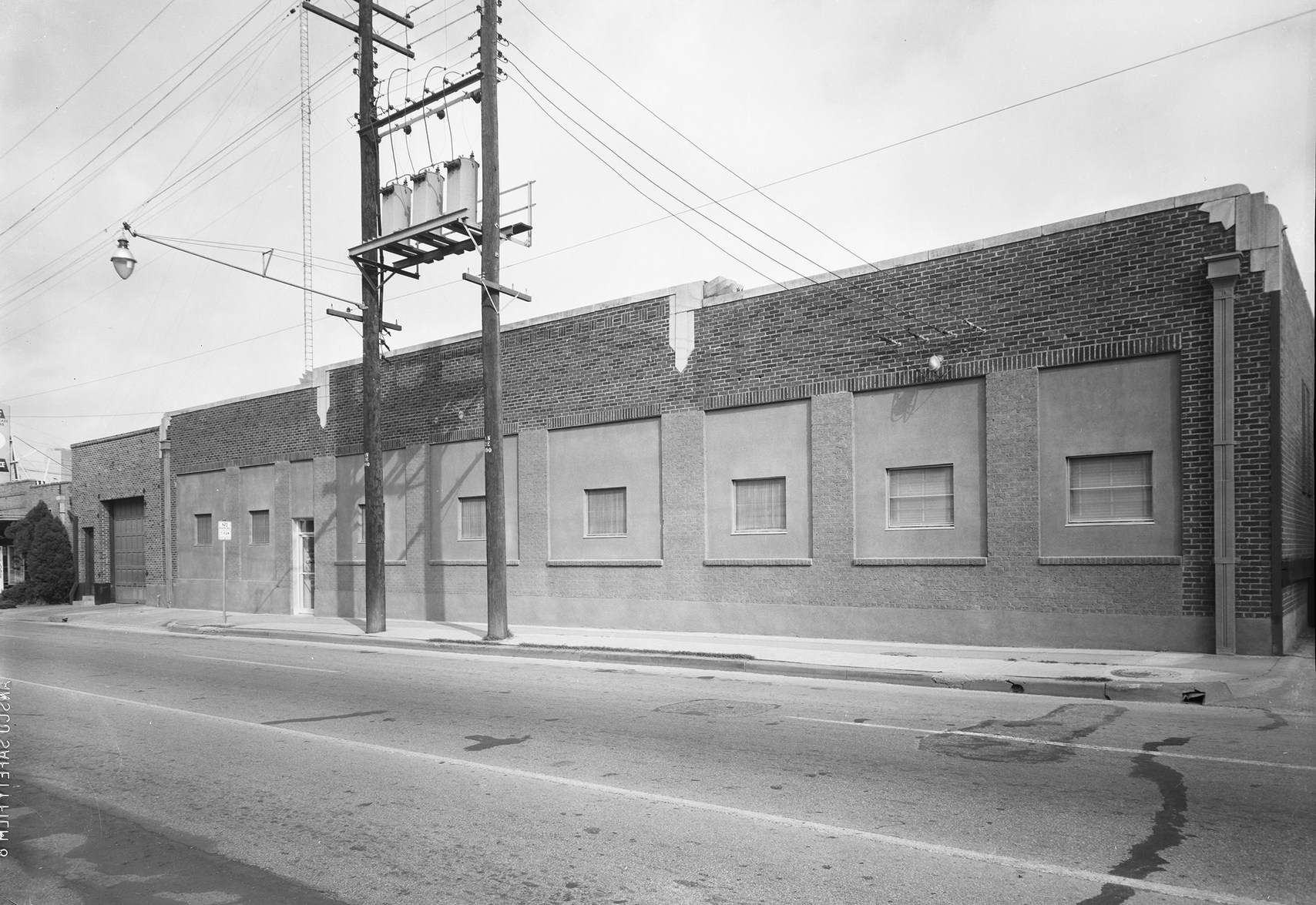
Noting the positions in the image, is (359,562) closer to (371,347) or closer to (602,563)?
(371,347)

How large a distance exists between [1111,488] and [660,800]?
10.3 m

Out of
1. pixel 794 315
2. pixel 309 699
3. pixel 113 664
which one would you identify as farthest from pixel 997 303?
pixel 113 664

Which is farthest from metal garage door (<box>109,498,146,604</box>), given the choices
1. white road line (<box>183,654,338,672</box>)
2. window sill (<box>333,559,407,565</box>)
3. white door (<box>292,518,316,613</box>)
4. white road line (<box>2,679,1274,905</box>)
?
white road line (<box>2,679,1274,905</box>)

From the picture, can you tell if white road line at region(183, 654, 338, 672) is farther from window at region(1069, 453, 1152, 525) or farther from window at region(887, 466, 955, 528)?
window at region(1069, 453, 1152, 525)

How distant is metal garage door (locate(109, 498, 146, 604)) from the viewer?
115 ft

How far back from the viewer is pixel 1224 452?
12977 millimetres

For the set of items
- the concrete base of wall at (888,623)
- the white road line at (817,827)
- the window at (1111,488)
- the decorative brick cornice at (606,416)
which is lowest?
the concrete base of wall at (888,623)

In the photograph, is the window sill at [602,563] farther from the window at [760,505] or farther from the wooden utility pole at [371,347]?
the wooden utility pole at [371,347]

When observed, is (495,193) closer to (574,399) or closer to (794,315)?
(574,399)

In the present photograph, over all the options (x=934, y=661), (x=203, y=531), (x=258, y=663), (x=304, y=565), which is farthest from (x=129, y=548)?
(x=934, y=661)

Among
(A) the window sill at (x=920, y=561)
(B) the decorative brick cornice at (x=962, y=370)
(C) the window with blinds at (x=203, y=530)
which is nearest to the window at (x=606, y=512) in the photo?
(B) the decorative brick cornice at (x=962, y=370)

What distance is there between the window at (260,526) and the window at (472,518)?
928cm

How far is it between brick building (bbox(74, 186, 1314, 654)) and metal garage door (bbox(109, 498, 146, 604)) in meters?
15.5

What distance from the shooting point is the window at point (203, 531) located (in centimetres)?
3186
